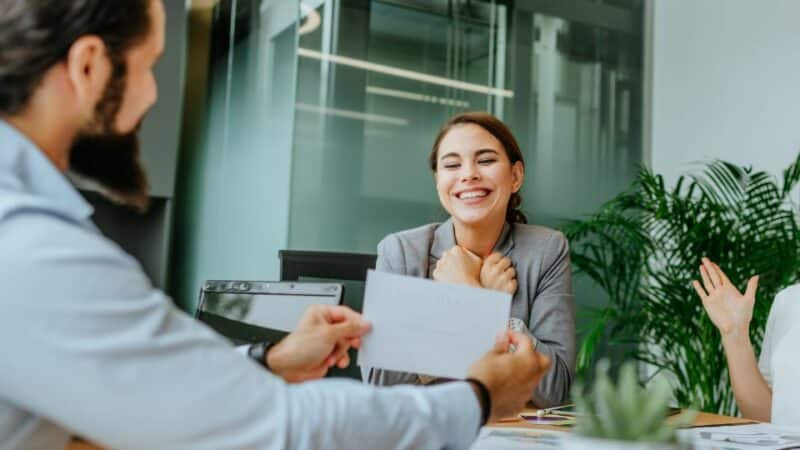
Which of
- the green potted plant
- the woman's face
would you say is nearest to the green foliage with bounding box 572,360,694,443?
the green potted plant

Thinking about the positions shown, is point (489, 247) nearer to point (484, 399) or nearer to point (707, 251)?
point (484, 399)

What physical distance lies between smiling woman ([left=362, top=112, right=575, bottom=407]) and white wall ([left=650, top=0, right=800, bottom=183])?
7.11 feet

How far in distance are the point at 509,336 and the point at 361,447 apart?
0.39 m

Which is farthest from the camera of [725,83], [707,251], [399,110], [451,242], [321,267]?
[725,83]

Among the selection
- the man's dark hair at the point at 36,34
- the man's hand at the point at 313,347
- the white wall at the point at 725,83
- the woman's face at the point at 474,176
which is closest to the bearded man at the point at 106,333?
the man's dark hair at the point at 36,34

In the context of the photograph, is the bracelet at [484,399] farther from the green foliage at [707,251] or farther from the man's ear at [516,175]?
the green foliage at [707,251]

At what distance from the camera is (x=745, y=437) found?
141 cm

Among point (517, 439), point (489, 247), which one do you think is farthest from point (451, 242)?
→ point (517, 439)

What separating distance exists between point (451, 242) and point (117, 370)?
1420 millimetres

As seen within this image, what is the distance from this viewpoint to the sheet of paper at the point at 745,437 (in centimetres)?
130

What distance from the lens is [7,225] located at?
2.16ft

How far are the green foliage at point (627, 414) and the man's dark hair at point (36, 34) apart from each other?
582 mm

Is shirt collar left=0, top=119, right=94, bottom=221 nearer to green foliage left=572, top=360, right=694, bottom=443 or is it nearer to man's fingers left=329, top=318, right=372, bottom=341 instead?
man's fingers left=329, top=318, right=372, bottom=341

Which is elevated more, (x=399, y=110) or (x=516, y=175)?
(x=399, y=110)
